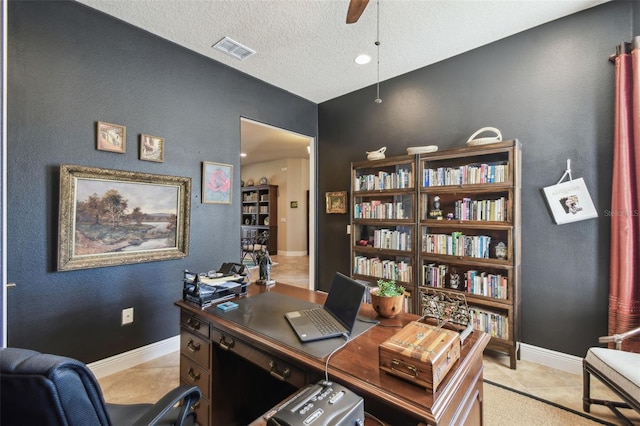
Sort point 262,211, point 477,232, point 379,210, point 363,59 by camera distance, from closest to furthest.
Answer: point 477,232, point 363,59, point 379,210, point 262,211

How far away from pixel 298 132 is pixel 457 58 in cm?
212

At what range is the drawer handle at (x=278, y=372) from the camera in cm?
116

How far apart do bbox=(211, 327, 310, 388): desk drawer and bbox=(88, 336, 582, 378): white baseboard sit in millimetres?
1531

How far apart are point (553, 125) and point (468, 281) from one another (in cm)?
157

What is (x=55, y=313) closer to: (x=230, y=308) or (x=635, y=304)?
(x=230, y=308)

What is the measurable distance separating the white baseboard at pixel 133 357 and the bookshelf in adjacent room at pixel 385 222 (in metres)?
2.10

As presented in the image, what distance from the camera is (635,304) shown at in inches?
80.4

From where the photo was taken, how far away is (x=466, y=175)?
8.72 feet

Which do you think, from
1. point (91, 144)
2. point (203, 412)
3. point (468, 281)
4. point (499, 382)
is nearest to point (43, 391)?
point (203, 412)

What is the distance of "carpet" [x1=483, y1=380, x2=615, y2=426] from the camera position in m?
1.79

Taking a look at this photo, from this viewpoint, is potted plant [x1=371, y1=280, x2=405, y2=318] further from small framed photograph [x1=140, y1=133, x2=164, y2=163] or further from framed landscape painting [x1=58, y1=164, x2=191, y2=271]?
small framed photograph [x1=140, y1=133, x2=164, y2=163]

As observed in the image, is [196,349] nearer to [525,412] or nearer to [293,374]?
[293,374]

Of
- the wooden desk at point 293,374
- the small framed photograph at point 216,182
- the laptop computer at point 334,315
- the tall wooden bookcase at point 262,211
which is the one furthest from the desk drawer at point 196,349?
the tall wooden bookcase at point 262,211

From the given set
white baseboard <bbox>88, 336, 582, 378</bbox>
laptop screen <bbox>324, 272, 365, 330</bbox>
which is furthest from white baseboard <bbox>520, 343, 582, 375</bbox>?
laptop screen <bbox>324, 272, 365, 330</bbox>
